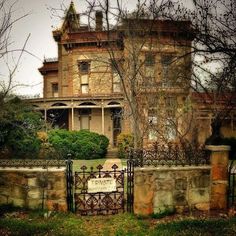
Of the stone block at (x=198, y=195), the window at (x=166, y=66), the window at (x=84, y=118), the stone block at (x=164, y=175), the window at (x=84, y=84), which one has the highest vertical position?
the window at (x=84, y=84)

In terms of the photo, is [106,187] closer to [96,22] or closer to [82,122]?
[96,22]

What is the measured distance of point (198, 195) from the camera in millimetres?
8250

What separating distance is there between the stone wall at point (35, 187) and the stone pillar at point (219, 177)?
3720 millimetres

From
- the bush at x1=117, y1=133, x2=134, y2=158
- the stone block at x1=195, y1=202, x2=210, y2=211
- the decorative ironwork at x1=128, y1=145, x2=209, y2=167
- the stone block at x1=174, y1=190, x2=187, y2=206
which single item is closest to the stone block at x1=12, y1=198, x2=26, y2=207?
the decorative ironwork at x1=128, y1=145, x2=209, y2=167

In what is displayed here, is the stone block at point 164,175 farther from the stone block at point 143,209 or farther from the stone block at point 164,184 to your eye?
the stone block at point 143,209

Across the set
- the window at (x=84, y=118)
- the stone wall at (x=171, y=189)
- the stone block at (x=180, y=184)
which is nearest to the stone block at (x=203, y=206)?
the stone wall at (x=171, y=189)

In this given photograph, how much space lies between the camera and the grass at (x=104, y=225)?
6.71m

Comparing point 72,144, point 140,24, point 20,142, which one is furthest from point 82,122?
point 140,24

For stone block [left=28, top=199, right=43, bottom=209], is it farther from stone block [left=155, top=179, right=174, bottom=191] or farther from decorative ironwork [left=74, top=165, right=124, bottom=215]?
stone block [left=155, top=179, right=174, bottom=191]

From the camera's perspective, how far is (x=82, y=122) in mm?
28484

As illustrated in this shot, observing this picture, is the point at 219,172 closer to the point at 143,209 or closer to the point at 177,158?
the point at 177,158

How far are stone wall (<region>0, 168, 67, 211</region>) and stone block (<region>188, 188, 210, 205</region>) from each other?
3.17 metres

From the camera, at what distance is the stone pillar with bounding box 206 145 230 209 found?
8141mm

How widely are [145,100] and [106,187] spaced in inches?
292
